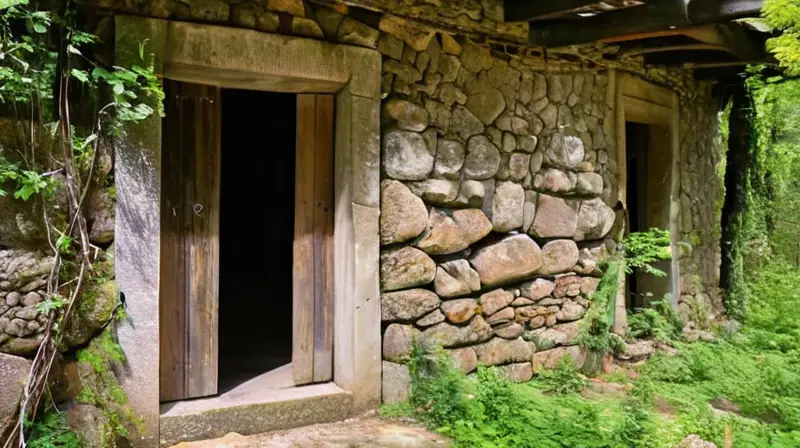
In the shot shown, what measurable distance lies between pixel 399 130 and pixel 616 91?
216 centimetres

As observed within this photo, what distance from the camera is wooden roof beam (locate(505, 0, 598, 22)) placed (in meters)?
3.55

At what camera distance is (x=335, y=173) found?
364cm

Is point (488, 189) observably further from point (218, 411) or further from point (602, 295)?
point (218, 411)

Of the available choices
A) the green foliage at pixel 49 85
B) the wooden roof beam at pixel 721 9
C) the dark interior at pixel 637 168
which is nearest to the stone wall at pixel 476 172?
the green foliage at pixel 49 85

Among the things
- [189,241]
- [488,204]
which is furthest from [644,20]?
[189,241]

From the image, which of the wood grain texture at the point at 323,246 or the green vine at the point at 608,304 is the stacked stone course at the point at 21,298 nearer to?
the wood grain texture at the point at 323,246

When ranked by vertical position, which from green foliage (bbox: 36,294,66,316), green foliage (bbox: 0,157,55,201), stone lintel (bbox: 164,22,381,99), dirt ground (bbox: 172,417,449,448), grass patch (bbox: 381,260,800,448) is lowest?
dirt ground (bbox: 172,417,449,448)

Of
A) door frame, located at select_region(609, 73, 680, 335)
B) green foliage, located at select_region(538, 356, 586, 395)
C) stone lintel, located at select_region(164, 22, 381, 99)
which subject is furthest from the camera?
door frame, located at select_region(609, 73, 680, 335)

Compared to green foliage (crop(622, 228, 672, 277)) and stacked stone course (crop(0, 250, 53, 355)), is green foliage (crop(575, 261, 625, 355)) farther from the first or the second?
stacked stone course (crop(0, 250, 53, 355))

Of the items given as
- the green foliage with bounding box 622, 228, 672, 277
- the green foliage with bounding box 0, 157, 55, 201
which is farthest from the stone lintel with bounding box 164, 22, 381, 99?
the green foliage with bounding box 622, 228, 672, 277

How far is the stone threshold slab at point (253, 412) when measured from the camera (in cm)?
308

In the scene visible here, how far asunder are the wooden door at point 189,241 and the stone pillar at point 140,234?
22 cm

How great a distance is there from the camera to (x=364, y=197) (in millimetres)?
3492

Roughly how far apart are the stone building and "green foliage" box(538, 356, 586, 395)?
0.10 m
